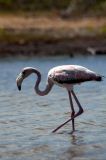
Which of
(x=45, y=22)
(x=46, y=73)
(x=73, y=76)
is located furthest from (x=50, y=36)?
(x=73, y=76)

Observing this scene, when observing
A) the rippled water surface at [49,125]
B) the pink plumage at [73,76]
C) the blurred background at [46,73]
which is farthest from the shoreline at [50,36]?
the pink plumage at [73,76]

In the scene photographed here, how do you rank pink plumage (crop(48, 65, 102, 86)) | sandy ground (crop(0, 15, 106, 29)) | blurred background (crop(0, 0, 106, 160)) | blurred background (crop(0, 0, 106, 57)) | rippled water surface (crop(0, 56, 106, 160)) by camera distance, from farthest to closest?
sandy ground (crop(0, 15, 106, 29)) → blurred background (crop(0, 0, 106, 57)) → pink plumage (crop(48, 65, 102, 86)) → blurred background (crop(0, 0, 106, 160)) → rippled water surface (crop(0, 56, 106, 160))

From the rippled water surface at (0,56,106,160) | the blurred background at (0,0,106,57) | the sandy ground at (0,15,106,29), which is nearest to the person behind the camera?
the rippled water surface at (0,56,106,160)

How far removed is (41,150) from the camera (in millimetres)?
12039

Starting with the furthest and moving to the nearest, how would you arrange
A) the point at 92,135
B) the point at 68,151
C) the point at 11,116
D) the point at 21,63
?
the point at 21,63
the point at 11,116
the point at 92,135
the point at 68,151

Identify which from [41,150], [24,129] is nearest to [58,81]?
[24,129]

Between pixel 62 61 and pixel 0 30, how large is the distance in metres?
7.03

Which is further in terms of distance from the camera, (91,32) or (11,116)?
(91,32)

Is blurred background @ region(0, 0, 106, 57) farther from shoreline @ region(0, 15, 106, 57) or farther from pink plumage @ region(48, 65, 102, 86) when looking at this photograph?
pink plumage @ region(48, 65, 102, 86)

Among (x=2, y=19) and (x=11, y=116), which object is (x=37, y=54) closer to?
→ (x=2, y=19)

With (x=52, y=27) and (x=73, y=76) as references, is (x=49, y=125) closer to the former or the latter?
(x=73, y=76)

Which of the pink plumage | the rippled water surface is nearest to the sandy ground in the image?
the rippled water surface

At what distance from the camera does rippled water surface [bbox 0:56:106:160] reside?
38.8 ft

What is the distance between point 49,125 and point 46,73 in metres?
10.3
